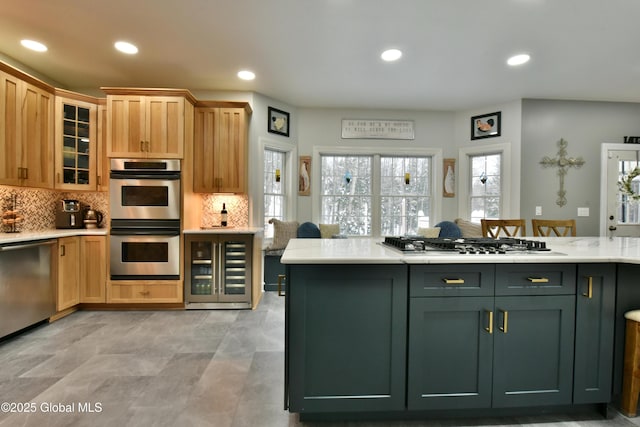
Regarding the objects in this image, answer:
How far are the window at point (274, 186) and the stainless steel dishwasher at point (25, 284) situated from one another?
245cm

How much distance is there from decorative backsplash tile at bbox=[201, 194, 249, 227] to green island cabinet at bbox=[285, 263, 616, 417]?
8.87 ft

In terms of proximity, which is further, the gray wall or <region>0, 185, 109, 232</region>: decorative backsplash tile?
the gray wall


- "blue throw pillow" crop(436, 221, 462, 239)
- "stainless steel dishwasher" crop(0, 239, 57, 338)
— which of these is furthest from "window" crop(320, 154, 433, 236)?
"stainless steel dishwasher" crop(0, 239, 57, 338)

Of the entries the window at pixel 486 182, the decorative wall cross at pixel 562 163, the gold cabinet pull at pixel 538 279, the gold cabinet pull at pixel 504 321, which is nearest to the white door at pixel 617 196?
the decorative wall cross at pixel 562 163

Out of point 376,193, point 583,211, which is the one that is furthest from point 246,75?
point 583,211

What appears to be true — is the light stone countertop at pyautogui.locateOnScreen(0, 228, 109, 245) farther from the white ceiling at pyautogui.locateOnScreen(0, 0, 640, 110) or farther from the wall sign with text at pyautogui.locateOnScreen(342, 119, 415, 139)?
the wall sign with text at pyautogui.locateOnScreen(342, 119, 415, 139)

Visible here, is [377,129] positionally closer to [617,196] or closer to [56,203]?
[617,196]

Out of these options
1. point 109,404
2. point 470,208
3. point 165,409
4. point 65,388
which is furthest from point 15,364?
point 470,208

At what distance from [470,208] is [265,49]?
386 cm

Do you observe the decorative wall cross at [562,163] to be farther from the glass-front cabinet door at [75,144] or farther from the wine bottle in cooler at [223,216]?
the glass-front cabinet door at [75,144]

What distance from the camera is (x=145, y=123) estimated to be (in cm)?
323

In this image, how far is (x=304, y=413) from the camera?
61.8 inches

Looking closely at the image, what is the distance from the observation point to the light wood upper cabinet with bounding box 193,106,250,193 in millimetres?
3635

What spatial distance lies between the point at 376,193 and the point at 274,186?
66.7 inches
